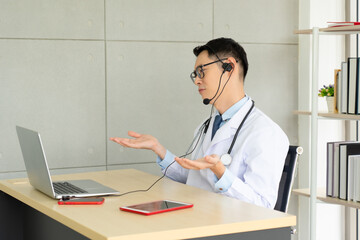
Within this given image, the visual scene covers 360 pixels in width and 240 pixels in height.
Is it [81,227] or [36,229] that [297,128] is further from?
[81,227]

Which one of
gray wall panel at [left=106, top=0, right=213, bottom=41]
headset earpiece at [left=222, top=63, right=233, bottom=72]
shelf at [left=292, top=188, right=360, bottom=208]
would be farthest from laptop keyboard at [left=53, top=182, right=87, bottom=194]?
shelf at [left=292, top=188, right=360, bottom=208]

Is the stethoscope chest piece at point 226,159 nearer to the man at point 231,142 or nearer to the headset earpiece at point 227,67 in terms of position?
the man at point 231,142

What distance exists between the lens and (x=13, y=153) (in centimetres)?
333

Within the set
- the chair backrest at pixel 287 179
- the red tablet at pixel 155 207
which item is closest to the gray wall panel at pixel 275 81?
the chair backrest at pixel 287 179

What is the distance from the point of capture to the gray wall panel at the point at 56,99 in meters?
3.31

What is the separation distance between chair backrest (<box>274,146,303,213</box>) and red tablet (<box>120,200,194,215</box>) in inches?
27.1

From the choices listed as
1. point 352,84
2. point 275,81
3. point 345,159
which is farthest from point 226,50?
point 275,81

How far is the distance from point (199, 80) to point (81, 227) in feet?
4.00

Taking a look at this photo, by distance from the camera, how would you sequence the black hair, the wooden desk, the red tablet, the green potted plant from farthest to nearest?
the green potted plant
the black hair
the red tablet
the wooden desk

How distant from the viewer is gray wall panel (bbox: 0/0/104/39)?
3295 mm

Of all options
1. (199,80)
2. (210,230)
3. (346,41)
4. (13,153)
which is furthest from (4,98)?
(346,41)

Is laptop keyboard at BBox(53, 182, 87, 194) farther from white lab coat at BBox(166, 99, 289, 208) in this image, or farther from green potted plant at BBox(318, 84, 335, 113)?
green potted plant at BBox(318, 84, 335, 113)

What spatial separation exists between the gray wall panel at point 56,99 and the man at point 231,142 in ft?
2.42

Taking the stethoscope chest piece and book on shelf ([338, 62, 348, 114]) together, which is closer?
the stethoscope chest piece
